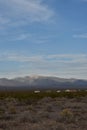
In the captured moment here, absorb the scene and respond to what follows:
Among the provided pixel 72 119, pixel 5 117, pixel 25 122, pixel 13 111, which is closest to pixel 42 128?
pixel 25 122

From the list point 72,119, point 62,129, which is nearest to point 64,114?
point 72,119

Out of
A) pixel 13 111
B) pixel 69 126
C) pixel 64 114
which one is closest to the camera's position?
pixel 69 126

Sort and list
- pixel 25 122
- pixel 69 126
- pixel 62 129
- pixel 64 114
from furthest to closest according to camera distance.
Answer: pixel 64 114
pixel 25 122
pixel 69 126
pixel 62 129

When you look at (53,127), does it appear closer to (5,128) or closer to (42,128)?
(42,128)

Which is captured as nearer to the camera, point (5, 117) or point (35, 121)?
point (35, 121)

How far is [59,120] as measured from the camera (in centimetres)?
2372

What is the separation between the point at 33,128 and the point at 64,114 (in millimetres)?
5679

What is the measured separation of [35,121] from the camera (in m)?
23.1

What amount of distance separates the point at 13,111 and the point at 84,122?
8.71m

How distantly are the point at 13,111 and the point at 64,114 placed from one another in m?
6.65

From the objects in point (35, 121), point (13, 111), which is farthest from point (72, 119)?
point (13, 111)

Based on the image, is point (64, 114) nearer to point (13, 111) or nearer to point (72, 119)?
point (72, 119)

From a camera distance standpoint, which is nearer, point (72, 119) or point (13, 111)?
point (72, 119)

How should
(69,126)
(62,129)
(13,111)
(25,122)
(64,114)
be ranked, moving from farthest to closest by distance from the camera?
(13,111)
(64,114)
(25,122)
(69,126)
(62,129)
